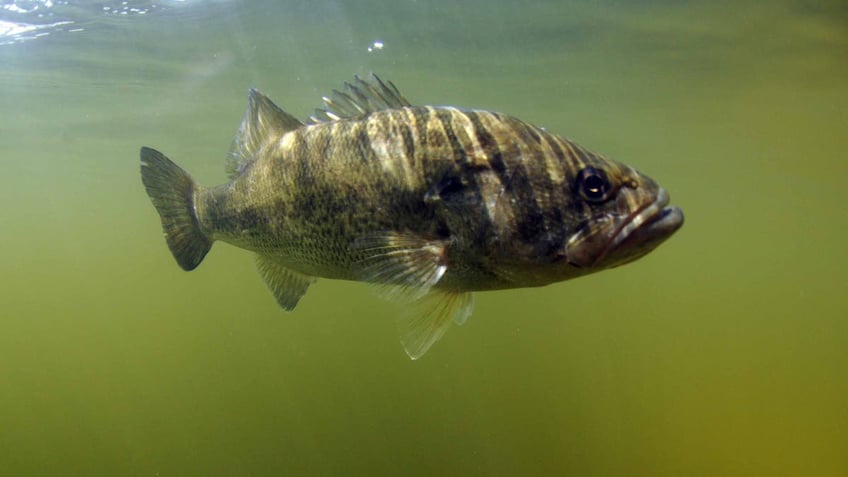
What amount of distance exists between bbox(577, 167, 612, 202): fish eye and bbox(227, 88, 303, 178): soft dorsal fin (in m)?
1.94

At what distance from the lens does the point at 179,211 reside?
4.22 m

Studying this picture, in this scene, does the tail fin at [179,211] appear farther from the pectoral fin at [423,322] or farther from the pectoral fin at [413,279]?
the pectoral fin at [423,322]

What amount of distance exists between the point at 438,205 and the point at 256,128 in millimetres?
1822

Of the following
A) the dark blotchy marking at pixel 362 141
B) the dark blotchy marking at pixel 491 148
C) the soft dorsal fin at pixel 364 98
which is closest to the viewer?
the dark blotchy marking at pixel 491 148

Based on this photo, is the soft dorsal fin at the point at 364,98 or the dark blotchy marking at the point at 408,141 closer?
the dark blotchy marking at the point at 408,141

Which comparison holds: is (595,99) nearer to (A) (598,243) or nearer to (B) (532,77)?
(B) (532,77)

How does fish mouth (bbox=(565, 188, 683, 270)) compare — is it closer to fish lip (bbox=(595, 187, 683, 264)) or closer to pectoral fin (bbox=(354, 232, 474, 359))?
fish lip (bbox=(595, 187, 683, 264))

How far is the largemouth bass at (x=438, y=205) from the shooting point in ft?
8.38

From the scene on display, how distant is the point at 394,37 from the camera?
12836mm

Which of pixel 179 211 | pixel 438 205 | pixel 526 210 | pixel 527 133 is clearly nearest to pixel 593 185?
pixel 526 210

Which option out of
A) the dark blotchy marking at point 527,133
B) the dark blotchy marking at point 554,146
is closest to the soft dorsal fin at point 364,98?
the dark blotchy marking at point 527,133

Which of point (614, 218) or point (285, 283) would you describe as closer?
point (614, 218)

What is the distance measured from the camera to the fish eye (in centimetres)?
256

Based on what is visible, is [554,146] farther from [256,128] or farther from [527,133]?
[256,128]
